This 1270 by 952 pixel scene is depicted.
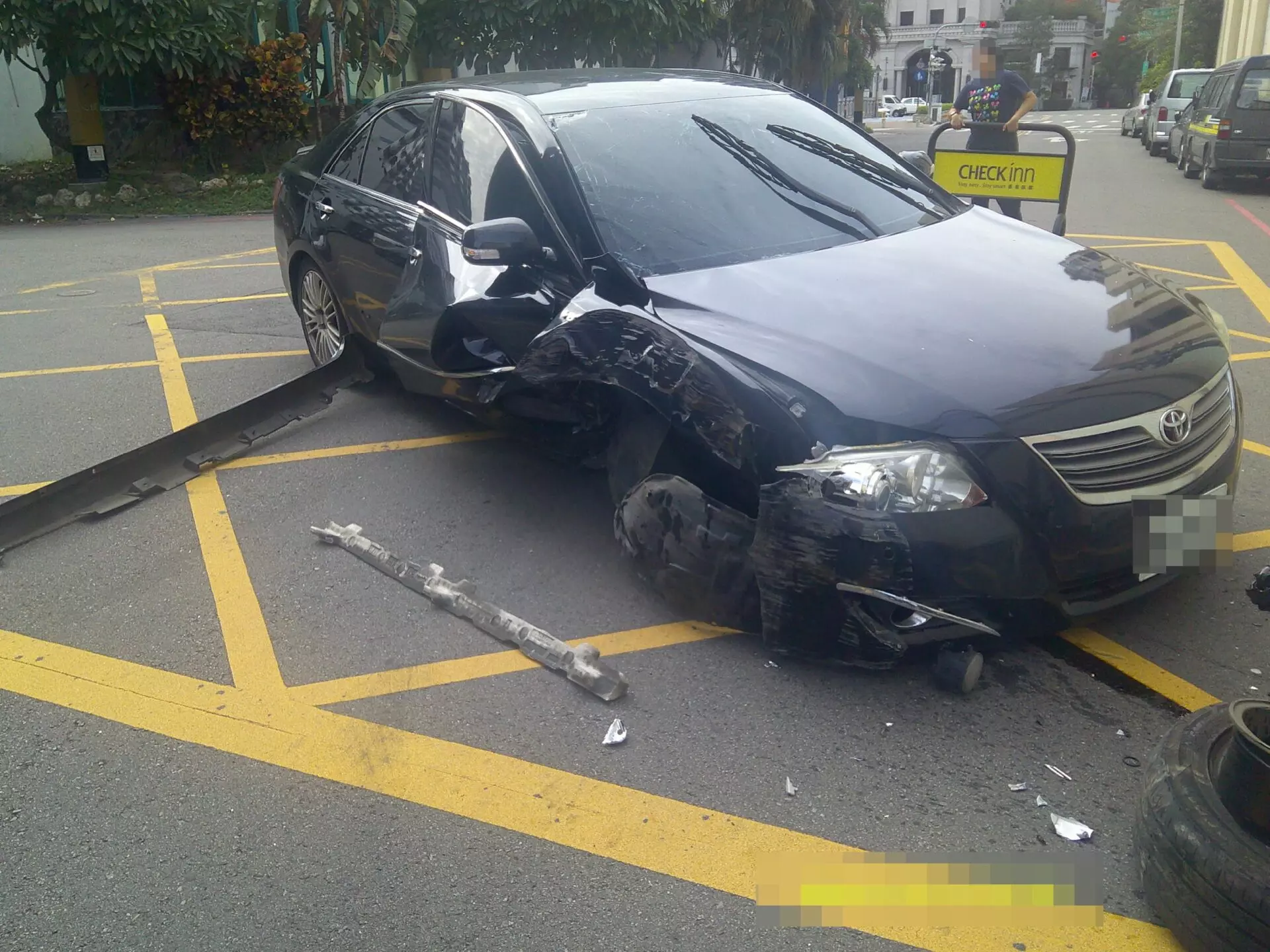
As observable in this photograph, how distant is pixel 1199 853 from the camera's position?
2172 millimetres

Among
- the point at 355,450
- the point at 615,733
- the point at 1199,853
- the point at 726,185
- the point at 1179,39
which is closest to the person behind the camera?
the point at 1199,853

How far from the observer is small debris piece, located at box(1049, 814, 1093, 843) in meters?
2.62

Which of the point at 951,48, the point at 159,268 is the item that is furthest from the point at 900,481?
the point at 951,48

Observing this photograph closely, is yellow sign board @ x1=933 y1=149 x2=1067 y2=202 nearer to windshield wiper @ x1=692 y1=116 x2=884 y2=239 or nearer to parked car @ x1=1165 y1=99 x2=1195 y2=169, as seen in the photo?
windshield wiper @ x1=692 y1=116 x2=884 y2=239

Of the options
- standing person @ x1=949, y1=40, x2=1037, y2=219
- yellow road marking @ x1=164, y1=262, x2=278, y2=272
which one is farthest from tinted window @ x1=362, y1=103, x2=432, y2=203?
yellow road marking @ x1=164, y1=262, x2=278, y2=272

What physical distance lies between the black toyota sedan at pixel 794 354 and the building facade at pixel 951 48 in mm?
79835

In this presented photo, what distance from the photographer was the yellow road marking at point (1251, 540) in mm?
3971

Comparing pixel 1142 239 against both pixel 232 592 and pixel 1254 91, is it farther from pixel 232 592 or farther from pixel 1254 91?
pixel 232 592

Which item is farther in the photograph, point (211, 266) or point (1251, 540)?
point (211, 266)

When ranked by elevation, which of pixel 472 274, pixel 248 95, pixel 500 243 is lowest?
pixel 472 274

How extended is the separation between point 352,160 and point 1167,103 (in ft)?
74.1

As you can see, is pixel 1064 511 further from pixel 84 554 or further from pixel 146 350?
pixel 146 350

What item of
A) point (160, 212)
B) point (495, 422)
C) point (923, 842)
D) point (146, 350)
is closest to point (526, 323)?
point (495, 422)

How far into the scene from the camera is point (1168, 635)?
346 cm
